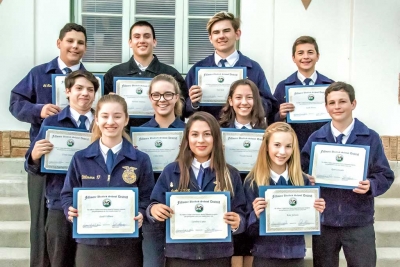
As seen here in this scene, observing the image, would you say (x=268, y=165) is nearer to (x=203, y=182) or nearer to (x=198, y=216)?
(x=203, y=182)

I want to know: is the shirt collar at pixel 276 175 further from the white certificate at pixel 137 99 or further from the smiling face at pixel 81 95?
the smiling face at pixel 81 95

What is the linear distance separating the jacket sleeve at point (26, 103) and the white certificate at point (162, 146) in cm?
83

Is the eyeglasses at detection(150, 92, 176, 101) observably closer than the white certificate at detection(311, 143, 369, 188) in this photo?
No

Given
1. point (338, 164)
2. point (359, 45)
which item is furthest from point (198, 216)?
point (359, 45)

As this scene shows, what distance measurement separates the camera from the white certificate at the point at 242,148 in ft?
12.6

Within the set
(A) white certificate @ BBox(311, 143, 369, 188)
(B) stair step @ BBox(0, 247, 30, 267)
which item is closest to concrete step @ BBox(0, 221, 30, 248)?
(B) stair step @ BBox(0, 247, 30, 267)

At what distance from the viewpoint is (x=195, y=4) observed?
6.42 metres

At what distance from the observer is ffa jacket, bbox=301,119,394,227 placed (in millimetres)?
3736

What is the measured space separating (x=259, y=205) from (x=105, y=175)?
101 cm

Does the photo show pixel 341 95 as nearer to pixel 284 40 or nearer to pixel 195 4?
pixel 284 40

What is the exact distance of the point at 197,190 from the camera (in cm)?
344

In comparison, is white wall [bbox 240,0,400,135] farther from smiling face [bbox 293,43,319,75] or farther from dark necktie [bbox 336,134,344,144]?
dark necktie [bbox 336,134,344,144]

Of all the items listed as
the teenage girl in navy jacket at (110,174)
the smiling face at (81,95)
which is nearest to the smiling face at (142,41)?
the smiling face at (81,95)

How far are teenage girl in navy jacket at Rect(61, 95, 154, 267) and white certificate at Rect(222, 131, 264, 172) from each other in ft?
2.01
